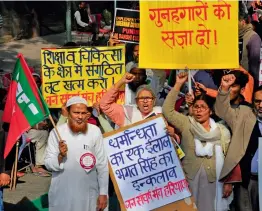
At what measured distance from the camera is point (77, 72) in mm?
7746

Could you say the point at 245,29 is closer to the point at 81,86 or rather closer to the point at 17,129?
the point at 81,86

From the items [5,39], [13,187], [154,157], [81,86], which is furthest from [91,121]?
[5,39]

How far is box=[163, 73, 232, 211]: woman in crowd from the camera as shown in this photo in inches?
265

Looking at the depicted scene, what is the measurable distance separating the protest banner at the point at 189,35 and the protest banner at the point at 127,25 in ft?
4.21

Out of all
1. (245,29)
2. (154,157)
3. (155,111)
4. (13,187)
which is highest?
(245,29)

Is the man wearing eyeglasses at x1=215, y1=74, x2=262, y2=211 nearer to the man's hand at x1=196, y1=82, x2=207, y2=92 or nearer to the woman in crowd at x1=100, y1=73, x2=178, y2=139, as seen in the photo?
the woman in crowd at x1=100, y1=73, x2=178, y2=139

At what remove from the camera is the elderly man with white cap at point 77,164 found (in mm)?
6504

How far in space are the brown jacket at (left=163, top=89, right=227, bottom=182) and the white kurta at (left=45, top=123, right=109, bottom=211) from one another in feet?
2.30

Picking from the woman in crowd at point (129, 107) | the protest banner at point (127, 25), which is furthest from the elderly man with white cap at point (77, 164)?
the protest banner at point (127, 25)

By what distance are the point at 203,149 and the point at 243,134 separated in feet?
1.27

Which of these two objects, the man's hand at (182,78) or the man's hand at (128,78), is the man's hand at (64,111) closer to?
the man's hand at (128,78)

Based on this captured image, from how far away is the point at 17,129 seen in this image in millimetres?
6719

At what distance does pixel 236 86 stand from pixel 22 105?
2066 mm

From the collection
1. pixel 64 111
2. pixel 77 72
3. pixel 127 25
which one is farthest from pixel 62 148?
pixel 127 25
